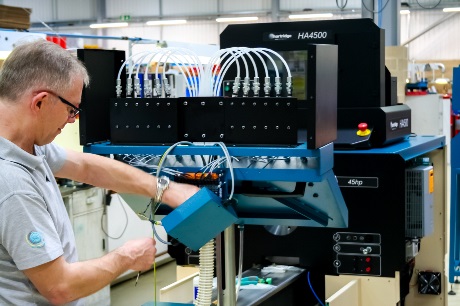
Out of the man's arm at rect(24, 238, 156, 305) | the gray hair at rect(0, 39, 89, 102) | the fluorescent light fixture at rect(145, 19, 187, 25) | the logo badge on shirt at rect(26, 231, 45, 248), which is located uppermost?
the fluorescent light fixture at rect(145, 19, 187, 25)

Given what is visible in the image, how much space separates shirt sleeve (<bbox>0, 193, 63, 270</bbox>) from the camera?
1587 millimetres

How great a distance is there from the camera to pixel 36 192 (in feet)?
5.39

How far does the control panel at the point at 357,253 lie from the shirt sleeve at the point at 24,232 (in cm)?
135

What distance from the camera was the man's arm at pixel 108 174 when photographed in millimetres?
2059

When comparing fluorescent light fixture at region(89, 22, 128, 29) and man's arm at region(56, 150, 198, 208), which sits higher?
fluorescent light fixture at region(89, 22, 128, 29)

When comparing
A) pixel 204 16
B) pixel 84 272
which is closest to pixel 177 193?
pixel 84 272

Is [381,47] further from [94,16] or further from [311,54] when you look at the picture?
[94,16]

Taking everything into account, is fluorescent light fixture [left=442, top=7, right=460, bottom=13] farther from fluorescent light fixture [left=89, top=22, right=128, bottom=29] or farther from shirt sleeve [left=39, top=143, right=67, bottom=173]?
shirt sleeve [left=39, top=143, right=67, bottom=173]

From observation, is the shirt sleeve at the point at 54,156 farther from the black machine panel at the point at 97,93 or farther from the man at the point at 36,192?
the man at the point at 36,192

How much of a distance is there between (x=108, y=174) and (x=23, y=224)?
54 cm

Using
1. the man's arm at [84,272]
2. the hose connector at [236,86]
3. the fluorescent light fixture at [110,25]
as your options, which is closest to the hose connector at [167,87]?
the hose connector at [236,86]

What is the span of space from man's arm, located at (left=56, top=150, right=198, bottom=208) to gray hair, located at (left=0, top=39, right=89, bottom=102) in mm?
439

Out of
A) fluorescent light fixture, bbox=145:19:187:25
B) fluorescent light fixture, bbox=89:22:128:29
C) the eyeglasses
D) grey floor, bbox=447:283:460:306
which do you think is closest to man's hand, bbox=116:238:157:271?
the eyeglasses

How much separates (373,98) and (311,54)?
3.70ft
